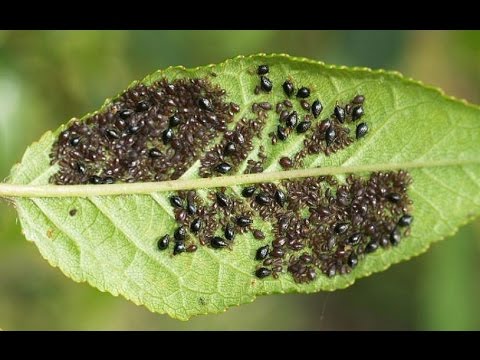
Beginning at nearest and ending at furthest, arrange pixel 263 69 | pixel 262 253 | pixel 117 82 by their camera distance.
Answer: pixel 263 69 → pixel 262 253 → pixel 117 82

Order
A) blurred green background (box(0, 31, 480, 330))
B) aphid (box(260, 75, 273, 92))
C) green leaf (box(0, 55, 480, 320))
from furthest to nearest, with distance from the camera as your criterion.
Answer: blurred green background (box(0, 31, 480, 330)) → aphid (box(260, 75, 273, 92)) → green leaf (box(0, 55, 480, 320))

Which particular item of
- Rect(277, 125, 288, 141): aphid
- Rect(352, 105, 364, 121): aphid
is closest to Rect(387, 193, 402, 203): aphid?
Rect(352, 105, 364, 121): aphid

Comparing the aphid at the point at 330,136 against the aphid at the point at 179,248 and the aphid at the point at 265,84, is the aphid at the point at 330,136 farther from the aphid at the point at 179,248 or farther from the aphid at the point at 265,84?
the aphid at the point at 179,248

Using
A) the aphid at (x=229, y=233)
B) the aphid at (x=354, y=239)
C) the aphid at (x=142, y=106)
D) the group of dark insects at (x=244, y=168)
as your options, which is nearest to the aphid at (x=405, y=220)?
the group of dark insects at (x=244, y=168)

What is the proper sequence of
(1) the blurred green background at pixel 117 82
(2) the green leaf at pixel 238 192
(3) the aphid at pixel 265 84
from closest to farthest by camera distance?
(2) the green leaf at pixel 238 192, (3) the aphid at pixel 265 84, (1) the blurred green background at pixel 117 82

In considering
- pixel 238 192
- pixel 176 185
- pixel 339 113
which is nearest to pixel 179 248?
pixel 176 185

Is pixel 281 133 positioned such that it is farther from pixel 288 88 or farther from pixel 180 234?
pixel 180 234

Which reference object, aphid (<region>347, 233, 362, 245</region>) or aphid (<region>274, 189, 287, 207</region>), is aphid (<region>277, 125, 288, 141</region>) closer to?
aphid (<region>274, 189, 287, 207</region>)
